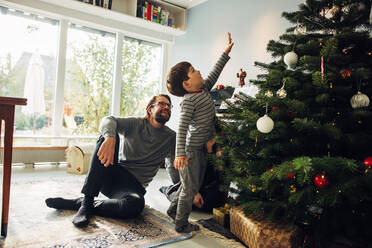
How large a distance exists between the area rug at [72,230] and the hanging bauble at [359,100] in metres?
1.09

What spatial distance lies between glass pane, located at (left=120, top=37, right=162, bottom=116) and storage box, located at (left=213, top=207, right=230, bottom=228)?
9.52 ft

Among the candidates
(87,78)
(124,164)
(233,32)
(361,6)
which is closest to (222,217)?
(124,164)

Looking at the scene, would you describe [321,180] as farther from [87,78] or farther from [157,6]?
[157,6]

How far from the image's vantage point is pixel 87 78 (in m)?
4.04

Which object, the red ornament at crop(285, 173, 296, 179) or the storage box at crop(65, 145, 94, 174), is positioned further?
the storage box at crop(65, 145, 94, 174)

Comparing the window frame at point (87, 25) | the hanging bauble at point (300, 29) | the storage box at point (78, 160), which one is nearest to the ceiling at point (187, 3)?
the window frame at point (87, 25)

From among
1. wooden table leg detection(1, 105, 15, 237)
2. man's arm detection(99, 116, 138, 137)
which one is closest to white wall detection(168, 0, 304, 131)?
man's arm detection(99, 116, 138, 137)

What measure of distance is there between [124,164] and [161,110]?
0.48m

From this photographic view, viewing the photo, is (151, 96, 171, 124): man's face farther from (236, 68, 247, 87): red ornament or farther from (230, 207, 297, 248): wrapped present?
(236, 68, 247, 87): red ornament

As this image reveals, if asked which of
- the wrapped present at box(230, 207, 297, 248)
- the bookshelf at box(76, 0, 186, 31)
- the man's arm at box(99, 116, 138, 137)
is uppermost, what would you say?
the bookshelf at box(76, 0, 186, 31)

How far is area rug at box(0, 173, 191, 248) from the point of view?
1386mm

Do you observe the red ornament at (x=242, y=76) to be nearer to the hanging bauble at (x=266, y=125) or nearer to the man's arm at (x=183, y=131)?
the man's arm at (x=183, y=131)

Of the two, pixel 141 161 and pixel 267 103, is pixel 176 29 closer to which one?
pixel 141 161

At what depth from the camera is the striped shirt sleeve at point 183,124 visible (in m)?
1.60
